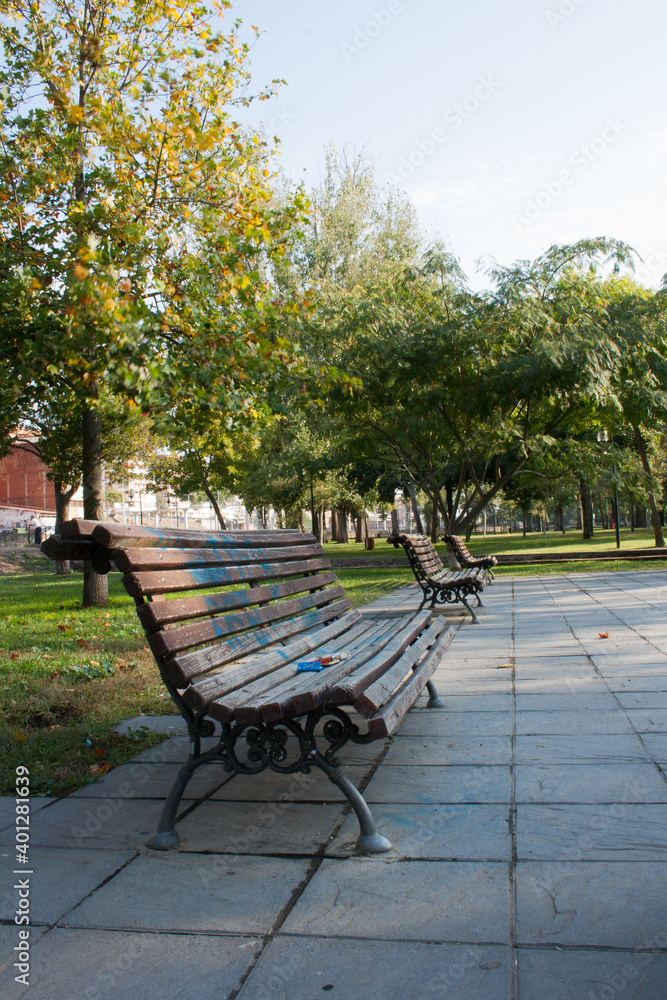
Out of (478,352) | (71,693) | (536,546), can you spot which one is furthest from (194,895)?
(536,546)

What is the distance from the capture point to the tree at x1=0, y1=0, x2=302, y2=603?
8.57 meters

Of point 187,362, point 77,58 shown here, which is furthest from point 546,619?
point 77,58

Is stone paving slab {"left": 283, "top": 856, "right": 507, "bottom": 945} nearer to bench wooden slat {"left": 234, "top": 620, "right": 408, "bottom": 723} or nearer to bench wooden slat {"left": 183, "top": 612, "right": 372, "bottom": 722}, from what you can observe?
bench wooden slat {"left": 234, "top": 620, "right": 408, "bottom": 723}

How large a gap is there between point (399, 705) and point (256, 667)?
742mm

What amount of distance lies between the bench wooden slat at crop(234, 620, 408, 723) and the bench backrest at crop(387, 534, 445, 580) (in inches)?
156

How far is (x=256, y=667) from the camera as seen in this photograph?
3.44m

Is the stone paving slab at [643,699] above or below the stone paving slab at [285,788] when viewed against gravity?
above

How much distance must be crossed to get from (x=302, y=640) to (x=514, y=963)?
2.27 metres

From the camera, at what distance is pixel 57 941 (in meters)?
2.24

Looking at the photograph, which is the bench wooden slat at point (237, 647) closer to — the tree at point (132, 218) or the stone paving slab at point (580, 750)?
the stone paving slab at point (580, 750)

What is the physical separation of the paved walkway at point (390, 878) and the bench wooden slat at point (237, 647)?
61 cm

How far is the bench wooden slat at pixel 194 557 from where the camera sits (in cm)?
293

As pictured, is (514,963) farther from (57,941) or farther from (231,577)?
(231,577)

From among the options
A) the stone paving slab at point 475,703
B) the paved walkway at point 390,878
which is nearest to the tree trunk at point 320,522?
the stone paving slab at point 475,703
